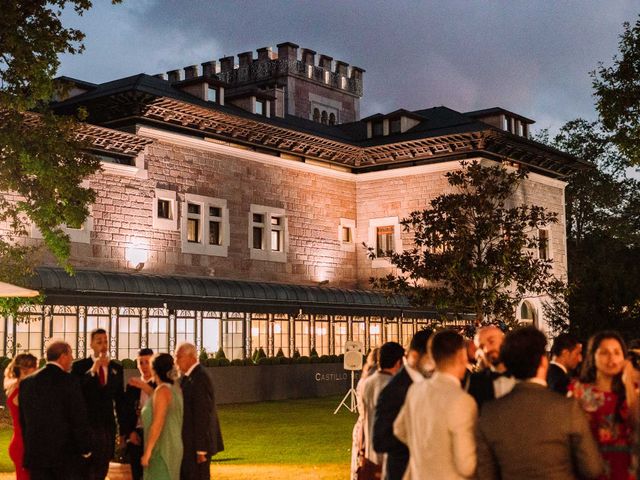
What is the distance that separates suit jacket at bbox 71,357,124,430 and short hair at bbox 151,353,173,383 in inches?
70.6

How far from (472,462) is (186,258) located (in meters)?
29.8

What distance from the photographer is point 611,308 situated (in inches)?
1273

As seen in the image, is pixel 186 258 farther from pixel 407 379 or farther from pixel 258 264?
pixel 407 379

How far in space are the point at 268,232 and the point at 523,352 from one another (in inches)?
1303

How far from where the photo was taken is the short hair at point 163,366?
8898 mm

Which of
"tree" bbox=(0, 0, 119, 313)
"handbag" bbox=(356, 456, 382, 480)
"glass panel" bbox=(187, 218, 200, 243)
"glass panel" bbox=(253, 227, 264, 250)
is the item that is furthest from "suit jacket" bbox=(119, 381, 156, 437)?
"glass panel" bbox=(253, 227, 264, 250)

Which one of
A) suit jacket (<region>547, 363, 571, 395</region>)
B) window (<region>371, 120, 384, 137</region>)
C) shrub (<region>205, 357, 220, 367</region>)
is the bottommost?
shrub (<region>205, 357, 220, 367</region>)

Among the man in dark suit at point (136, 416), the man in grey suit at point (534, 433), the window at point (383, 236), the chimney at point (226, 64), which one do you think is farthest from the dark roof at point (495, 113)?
the man in grey suit at point (534, 433)

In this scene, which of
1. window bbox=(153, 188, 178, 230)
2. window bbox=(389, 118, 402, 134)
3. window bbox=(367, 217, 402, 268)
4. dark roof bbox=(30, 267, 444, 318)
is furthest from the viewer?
window bbox=(389, 118, 402, 134)

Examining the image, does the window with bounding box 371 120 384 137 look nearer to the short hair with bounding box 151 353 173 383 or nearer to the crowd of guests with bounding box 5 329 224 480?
the crowd of guests with bounding box 5 329 224 480

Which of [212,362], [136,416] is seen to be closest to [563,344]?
[136,416]

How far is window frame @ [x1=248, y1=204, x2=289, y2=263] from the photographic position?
3797cm

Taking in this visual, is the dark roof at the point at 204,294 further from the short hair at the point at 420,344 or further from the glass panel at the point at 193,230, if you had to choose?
the short hair at the point at 420,344

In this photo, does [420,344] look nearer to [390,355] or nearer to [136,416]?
[390,355]
